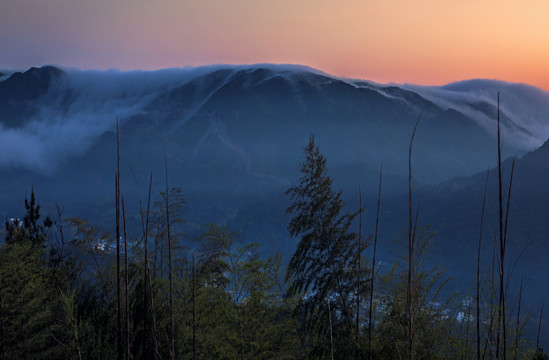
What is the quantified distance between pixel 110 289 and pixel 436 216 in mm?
154726

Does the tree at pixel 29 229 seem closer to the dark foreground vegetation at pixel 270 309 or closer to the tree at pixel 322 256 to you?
the dark foreground vegetation at pixel 270 309

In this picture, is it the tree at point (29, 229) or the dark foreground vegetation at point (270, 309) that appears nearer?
the dark foreground vegetation at point (270, 309)

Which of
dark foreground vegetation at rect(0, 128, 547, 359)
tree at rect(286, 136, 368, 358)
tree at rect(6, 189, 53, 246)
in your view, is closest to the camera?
dark foreground vegetation at rect(0, 128, 547, 359)

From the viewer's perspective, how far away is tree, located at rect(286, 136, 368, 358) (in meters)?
10.1

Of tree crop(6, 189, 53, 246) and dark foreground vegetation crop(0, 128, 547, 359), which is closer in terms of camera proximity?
dark foreground vegetation crop(0, 128, 547, 359)

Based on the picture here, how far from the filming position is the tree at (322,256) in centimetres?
1007

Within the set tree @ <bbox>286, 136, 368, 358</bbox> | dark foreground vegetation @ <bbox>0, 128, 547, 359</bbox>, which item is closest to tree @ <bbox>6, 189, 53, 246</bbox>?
dark foreground vegetation @ <bbox>0, 128, 547, 359</bbox>

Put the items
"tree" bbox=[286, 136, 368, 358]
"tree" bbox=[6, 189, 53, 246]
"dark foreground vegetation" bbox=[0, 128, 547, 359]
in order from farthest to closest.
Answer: "tree" bbox=[6, 189, 53, 246] < "tree" bbox=[286, 136, 368, 358] < "dark foreground vegetation" bbox=[0, 128, 547, 359]

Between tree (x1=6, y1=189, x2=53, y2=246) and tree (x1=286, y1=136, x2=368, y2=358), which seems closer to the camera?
tree (x1=286, y1=136, x2=368, y2=358)

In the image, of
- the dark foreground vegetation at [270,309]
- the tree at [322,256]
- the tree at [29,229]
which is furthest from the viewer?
the tree at [29,229]

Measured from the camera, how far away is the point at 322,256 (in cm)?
1056

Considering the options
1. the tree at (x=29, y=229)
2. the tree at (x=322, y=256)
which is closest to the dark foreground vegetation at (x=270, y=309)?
the tree at (x=322, y=256)

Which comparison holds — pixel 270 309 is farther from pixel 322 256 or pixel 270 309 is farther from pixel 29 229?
pixel 29 229

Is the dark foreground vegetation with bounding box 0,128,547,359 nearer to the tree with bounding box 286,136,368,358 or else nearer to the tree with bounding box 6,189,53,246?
the tree with bounding box 286,136,368,358
